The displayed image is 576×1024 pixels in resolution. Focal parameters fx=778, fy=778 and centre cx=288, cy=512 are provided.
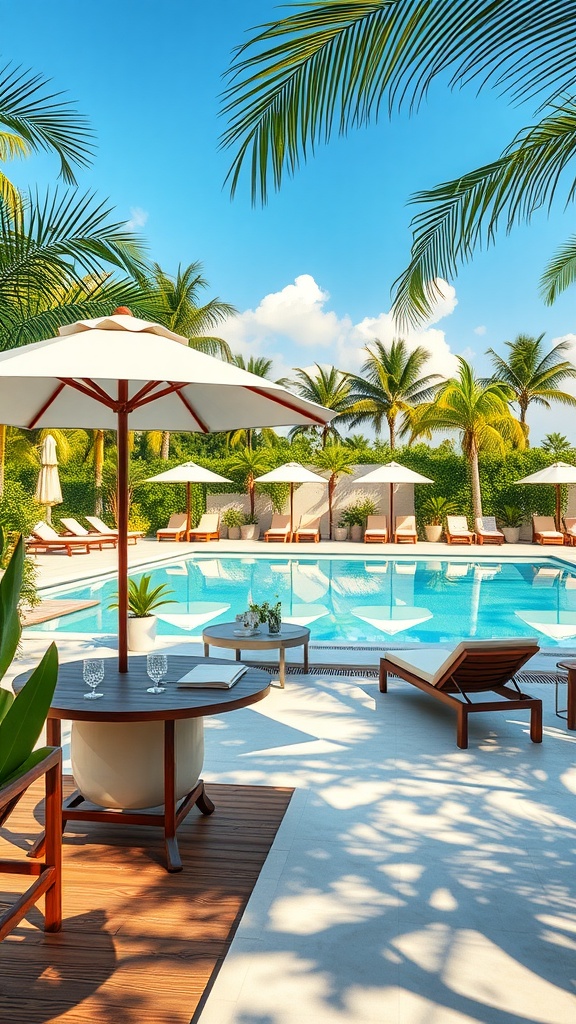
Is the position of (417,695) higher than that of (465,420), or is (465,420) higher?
(465,420)

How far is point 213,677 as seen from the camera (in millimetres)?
3816

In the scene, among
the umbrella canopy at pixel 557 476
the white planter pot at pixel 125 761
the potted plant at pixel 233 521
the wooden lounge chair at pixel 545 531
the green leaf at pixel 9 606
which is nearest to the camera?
the green leaf at pixel 9 606

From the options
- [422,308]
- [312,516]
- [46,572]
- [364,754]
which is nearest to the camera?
A: [422,308]

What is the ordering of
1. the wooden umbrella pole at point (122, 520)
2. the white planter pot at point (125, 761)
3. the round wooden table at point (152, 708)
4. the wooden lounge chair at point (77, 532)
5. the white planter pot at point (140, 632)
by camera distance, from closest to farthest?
the round wooden table at point (152, 708) < the white planter pot at point (125, 761) < the wooden umbrella pole at point (122, 520) < the white planter pot at point (140, 632) < the wooden lounge chair at point (77, 532)

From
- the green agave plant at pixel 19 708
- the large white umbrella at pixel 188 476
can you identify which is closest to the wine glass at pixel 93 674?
the green agave plant at pixel 19 708

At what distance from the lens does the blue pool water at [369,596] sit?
35.2 feet

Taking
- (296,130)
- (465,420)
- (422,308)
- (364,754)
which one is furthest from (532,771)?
(465,420)

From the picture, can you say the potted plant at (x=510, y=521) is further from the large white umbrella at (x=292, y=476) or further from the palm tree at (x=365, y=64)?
the palm tree at (x=365, y=64)

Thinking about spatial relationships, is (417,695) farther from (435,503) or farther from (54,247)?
(435,503)

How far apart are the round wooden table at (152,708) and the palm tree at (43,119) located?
15.3ft

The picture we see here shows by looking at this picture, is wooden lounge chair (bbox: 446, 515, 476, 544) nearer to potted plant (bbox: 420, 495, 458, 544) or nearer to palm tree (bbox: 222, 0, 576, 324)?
potted plant (bbox: 420, 495, 458, 544)

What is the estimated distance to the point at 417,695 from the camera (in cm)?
657

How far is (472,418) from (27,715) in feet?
67.4

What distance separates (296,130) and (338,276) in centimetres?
3675
